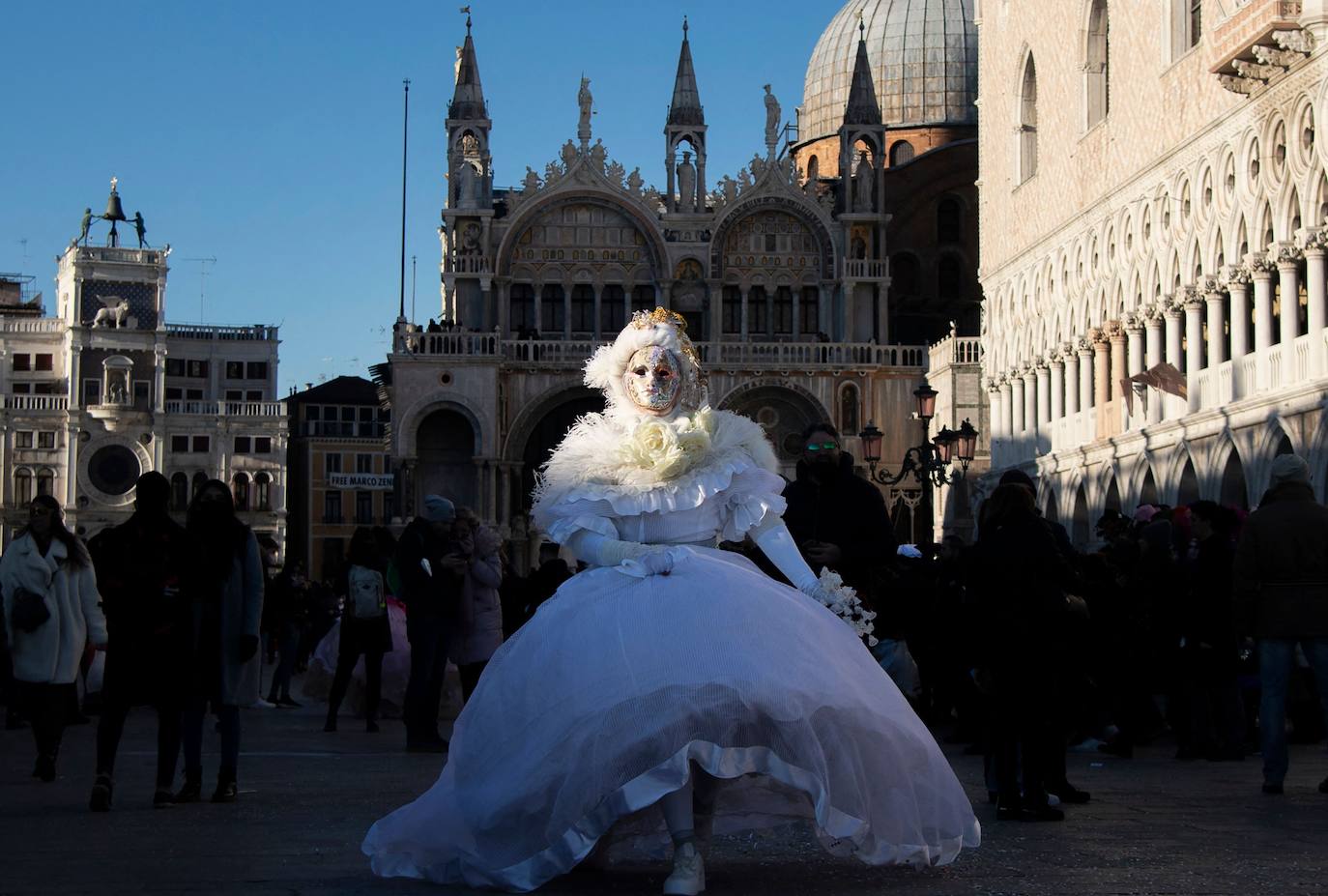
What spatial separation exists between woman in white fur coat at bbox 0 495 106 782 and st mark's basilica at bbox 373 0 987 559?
106ft

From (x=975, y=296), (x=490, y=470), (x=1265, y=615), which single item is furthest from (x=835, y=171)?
(x=1265, y=615)

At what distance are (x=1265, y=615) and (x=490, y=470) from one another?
114 feet

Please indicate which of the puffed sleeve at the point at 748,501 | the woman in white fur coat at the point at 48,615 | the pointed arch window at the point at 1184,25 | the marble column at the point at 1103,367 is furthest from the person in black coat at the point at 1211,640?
the marble column at the point at 1103,367

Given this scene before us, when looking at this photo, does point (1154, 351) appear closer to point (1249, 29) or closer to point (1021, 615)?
point (1249, 29)

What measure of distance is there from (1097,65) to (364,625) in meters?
20.3

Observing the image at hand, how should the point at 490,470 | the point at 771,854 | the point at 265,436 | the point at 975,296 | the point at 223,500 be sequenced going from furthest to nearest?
1. the point at 265,436
2. the point at 975,296
3. the point at 490,470
4. the point at 223,500
5. the point at 771,854

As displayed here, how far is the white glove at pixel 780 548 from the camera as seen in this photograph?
22.2 ft

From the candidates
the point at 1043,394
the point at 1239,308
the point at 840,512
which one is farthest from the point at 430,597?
the point at 1043,394

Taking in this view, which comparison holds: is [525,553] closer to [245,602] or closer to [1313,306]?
[1313,306]

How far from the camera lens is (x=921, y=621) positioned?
14.9 m

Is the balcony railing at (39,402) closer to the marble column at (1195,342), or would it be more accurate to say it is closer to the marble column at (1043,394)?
the marble column at (1043,394)

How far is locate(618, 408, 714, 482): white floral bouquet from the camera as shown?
6883 millimetres

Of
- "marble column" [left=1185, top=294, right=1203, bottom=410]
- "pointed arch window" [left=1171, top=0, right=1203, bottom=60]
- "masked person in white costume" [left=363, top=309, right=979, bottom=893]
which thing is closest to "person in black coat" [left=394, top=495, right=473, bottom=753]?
"masked person in white costume" [left=363, top=309, right=979, bottom=893]

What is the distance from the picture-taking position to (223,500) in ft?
29.4
